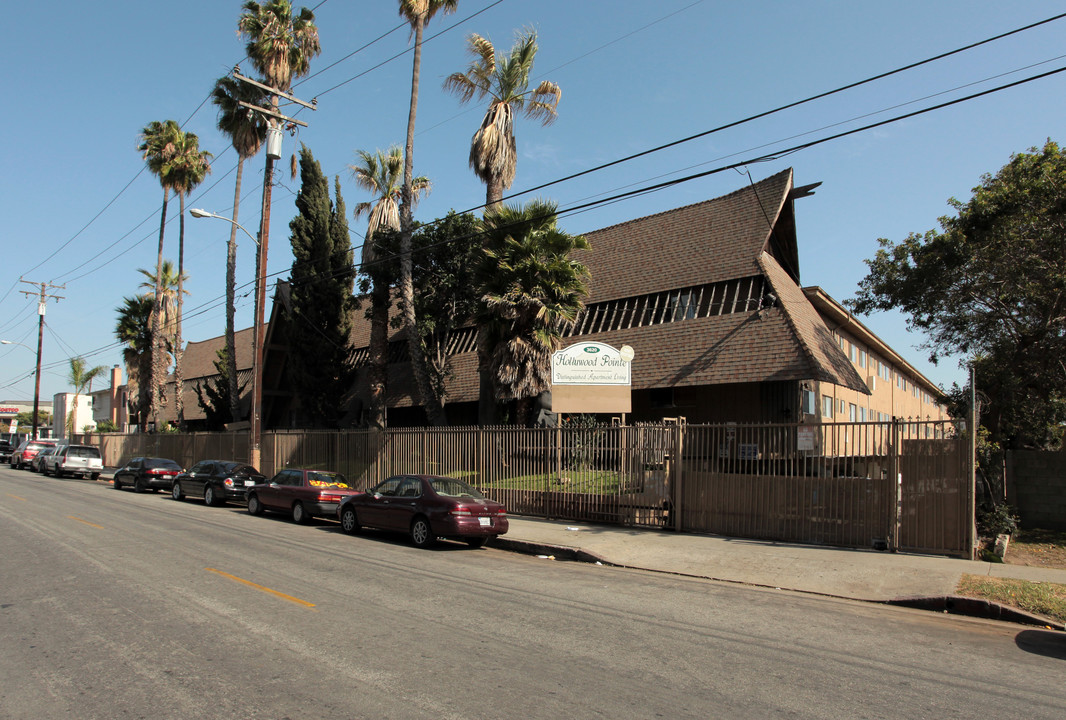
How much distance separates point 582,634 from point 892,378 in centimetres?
3283

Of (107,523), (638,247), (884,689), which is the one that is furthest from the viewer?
(638,247)

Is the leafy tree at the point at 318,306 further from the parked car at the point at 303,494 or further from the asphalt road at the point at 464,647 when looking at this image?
the asphalt road at the point at 464,647

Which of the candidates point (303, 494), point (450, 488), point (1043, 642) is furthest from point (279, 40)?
point (1043, 642)

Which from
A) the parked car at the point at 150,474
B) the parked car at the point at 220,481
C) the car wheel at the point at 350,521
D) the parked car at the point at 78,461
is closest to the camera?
the car wheel at the point at 350,521

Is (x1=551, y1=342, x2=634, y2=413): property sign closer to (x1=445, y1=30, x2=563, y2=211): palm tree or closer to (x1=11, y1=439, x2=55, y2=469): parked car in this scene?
(x1=445, y1=30, x2=563, y2=211): palm tree

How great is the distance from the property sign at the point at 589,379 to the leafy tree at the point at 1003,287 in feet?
27.1

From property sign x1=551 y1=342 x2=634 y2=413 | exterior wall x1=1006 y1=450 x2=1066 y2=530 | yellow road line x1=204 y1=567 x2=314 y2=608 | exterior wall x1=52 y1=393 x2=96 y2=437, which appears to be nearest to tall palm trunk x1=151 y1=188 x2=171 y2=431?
property sign x1=551 y1=342 x2=634 y2=413

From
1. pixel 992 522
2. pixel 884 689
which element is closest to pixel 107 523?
pixel 884 689

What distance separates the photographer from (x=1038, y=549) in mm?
13633

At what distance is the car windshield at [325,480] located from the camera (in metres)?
17.8

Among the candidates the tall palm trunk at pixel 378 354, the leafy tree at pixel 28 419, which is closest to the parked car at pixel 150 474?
the tall palm trunk at pixel 378 354

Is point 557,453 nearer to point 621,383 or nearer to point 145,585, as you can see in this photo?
point 621,383

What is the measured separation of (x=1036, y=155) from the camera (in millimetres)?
16641

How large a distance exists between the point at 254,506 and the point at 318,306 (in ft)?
45.4
